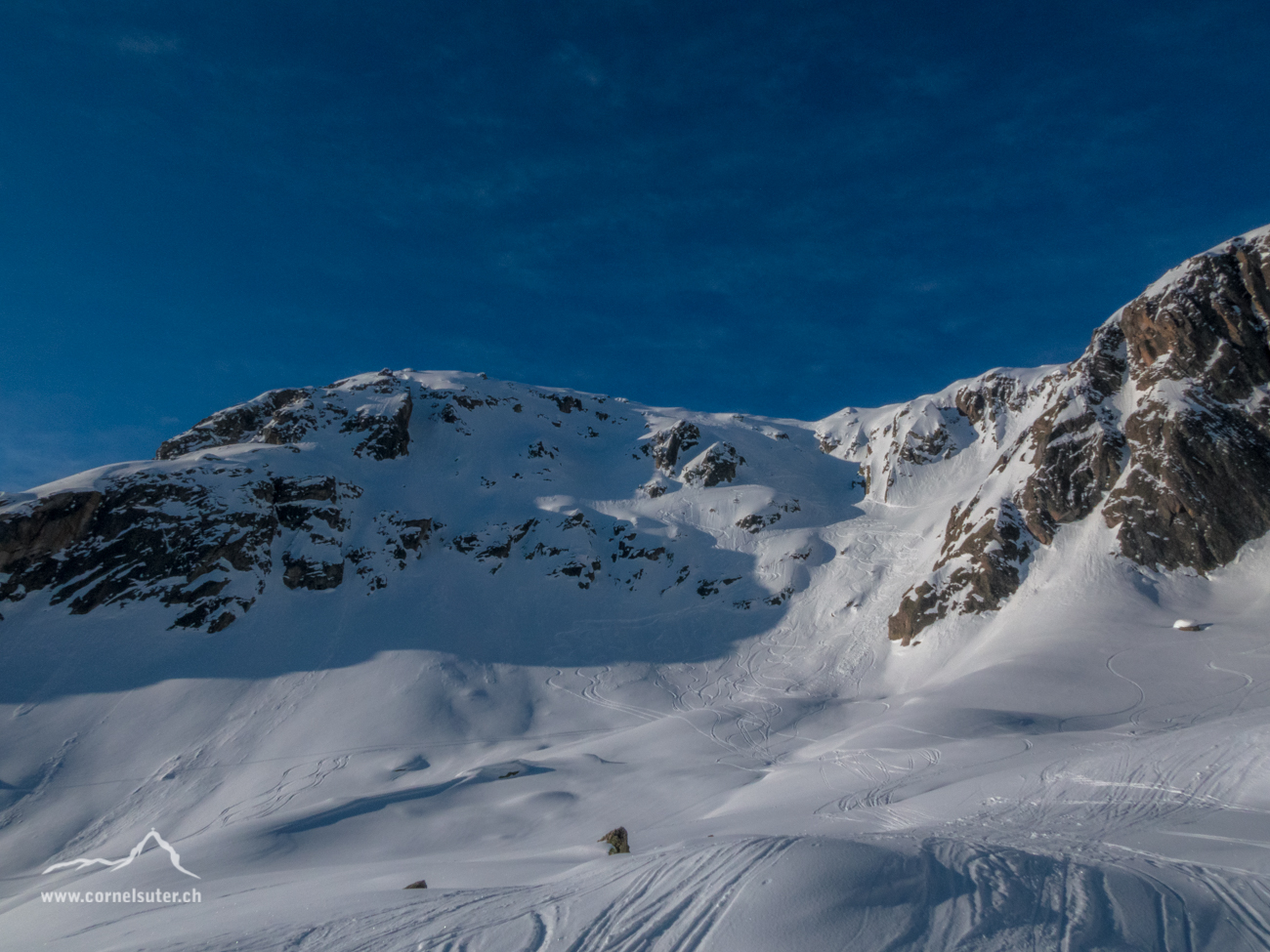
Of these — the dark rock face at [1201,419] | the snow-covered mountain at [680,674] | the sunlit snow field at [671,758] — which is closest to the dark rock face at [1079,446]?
the snow-covered mountain at [680,674]

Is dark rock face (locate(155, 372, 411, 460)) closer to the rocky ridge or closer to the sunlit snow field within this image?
the rocky ridge

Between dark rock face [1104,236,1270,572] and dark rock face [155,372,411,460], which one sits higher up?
dark rock face [155,372,411,460]

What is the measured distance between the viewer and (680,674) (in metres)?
37.7

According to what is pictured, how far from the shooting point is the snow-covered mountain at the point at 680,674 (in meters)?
7.00

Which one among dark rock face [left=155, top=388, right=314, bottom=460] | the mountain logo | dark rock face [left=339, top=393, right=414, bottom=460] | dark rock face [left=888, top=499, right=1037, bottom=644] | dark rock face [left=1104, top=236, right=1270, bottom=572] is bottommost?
the mountain logo

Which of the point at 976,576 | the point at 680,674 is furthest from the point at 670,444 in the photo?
the point at 976,576

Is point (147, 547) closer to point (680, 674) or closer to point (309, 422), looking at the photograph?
point (309, 422)

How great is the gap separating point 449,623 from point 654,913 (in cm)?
3903

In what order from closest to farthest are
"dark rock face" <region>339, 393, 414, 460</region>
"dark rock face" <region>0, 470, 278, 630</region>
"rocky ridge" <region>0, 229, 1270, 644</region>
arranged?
"rocky ridge" <region>0, 229, 1270, 644</region>
"dark rock face" <region>0, 470, 278, 630</region>
"dark rock face" <region>339, 393, 414, 460</region>

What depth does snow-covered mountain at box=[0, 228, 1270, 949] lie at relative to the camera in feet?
23.0

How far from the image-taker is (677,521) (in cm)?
5575

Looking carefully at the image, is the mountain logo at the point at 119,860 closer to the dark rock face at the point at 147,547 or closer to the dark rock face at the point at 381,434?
the dark rock face at the point at 147,547

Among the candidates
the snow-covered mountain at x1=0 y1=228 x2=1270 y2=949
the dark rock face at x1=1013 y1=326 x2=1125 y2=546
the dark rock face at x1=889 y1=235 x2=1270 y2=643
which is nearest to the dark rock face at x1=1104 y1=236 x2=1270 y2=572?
the dark rock face at x1=889 y1=235 x2=1270 y2=643

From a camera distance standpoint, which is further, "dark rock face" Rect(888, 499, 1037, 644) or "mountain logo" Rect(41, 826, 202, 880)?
"dark rock face" Rect(888, 499, 1037, 644)
